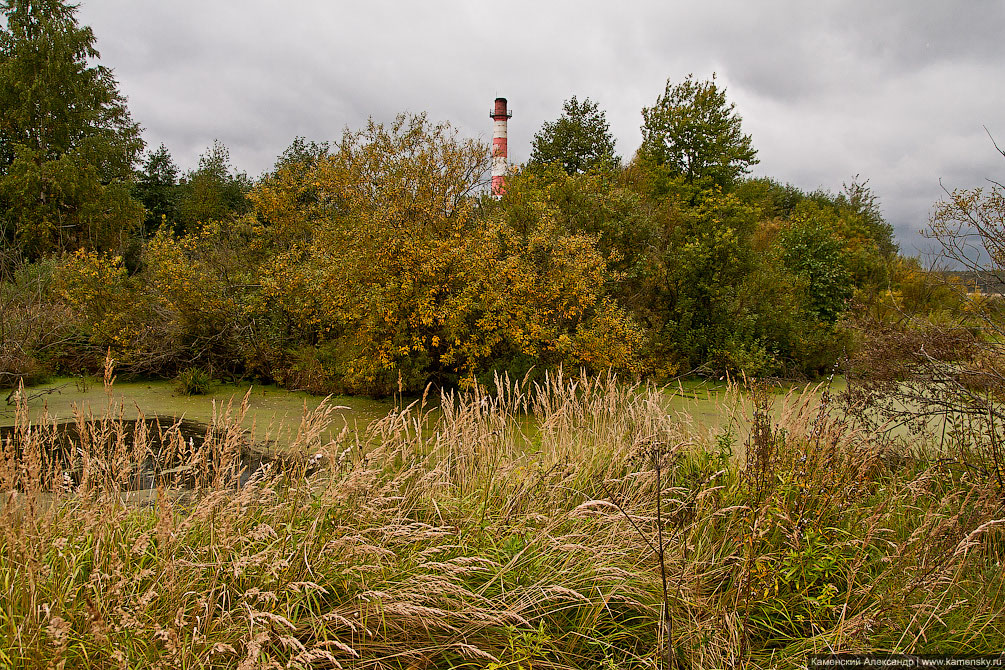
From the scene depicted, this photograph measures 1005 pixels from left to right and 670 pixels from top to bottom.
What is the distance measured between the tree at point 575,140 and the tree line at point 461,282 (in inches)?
476

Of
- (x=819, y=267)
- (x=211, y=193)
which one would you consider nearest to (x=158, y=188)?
(x=211, y=193)

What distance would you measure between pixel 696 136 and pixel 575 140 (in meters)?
14.5

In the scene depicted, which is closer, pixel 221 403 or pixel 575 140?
pixel 221 403

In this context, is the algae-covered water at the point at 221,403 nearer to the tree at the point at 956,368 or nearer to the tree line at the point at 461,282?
the tree line at the point at 461,282

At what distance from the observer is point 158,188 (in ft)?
91.1

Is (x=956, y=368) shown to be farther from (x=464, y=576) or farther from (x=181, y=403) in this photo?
(x=181, y=403)

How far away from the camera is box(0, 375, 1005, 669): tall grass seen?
2053 millimetres

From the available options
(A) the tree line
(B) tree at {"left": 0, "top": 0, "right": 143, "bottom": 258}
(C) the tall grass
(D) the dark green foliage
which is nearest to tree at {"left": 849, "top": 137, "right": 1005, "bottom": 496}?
(C) the tall grass

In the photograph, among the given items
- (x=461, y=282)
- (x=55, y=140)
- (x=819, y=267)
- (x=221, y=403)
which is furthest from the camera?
(x=55, y=140)

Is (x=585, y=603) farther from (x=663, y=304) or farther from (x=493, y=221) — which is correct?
(x=663, y=304)

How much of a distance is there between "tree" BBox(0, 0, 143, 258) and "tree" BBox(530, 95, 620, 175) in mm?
16150

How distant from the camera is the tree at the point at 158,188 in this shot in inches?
1051

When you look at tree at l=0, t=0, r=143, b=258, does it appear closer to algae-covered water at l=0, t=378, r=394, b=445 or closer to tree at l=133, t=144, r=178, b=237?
tree at l=133, t=144, r=178, b=237

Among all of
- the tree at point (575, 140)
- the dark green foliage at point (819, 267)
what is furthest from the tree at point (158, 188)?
the dark green foliage at point (819, 267)
